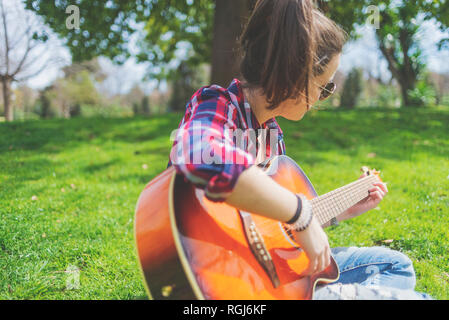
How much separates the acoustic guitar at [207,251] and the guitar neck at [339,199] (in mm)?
305

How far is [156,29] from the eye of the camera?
869cm

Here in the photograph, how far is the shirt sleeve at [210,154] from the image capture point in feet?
3.59

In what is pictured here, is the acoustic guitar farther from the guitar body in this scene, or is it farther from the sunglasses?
the sunglasses

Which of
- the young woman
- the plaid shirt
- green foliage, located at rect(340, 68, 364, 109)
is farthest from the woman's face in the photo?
green foliage, located at rect(340, 68, 364, 109)

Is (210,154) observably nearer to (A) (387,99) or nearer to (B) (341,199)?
(B) (341,199)

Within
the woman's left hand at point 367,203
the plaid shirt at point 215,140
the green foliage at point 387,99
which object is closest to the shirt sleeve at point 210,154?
the plaid shirt at point 215,140

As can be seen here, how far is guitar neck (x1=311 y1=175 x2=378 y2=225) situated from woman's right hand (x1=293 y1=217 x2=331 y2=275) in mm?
370

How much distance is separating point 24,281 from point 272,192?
1863 mm

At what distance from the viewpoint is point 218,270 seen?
1.20 metres

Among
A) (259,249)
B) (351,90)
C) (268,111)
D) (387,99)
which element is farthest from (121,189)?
(387,99)

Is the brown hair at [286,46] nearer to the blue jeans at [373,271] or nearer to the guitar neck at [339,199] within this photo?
the guitar neck at [339,199]

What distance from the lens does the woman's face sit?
1.46m
